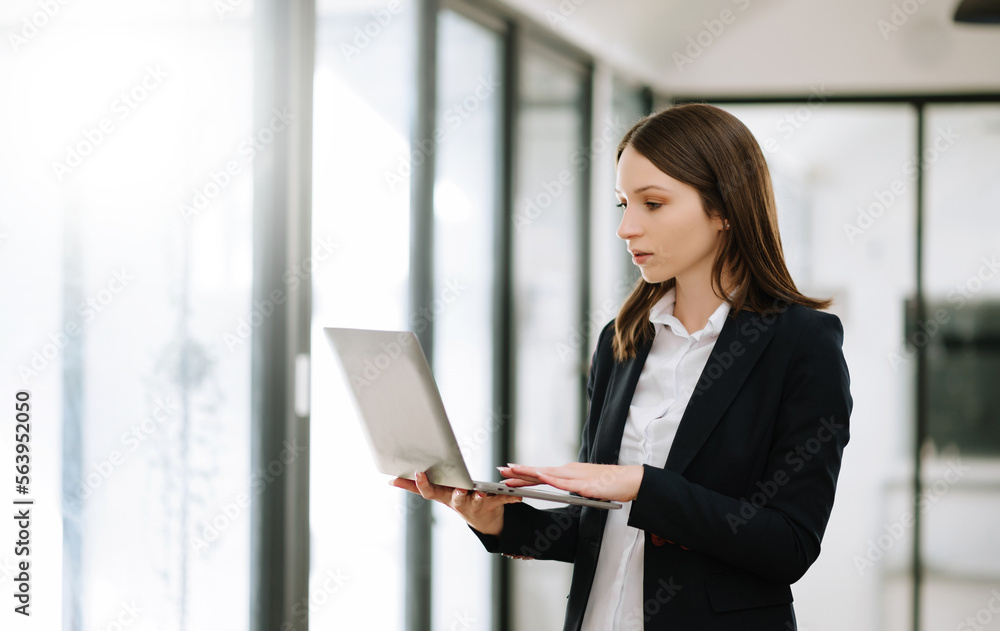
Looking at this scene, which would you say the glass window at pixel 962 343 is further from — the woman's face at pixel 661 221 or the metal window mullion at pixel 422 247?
the woman's face at pixel 661 221

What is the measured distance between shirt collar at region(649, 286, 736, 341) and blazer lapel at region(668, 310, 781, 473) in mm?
52

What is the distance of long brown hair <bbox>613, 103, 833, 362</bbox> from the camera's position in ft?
4.04

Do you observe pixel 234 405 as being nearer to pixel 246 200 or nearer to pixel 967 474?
pixel 246 200

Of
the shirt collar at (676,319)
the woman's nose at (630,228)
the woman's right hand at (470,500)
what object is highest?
the woman's nose at (630,228)

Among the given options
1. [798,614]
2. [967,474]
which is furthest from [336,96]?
[967,474]

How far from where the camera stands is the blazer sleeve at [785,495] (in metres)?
1.12

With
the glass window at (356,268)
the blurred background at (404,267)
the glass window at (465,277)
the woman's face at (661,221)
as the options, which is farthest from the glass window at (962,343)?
the woman's face at (661,221)

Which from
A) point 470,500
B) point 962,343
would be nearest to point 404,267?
point 470,500

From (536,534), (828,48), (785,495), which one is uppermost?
(828,48)

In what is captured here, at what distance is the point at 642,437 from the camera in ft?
4.25

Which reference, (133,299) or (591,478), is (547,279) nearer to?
(133,299)

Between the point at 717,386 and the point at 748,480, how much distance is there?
0.46ft

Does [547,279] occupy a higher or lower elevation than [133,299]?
higher

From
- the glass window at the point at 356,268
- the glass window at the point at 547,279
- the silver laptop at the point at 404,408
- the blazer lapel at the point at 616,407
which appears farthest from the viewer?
the glass window at the point at 547,279
